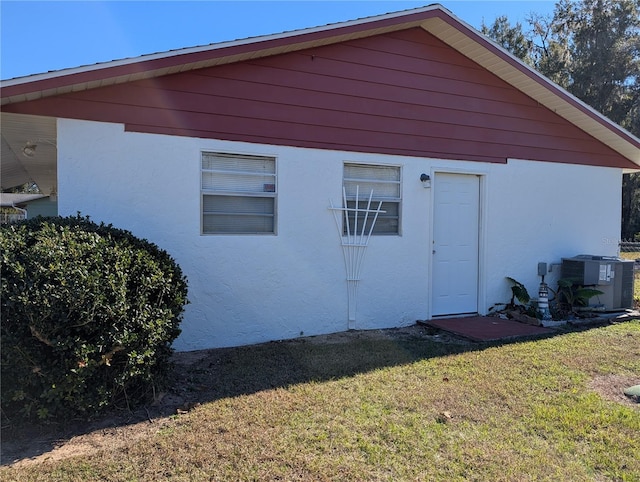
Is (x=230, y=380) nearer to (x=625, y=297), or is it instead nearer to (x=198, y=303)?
(x=198, y=303)

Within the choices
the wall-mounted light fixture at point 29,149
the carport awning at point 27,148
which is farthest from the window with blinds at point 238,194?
the wall-mounted light fixture at point 29,149

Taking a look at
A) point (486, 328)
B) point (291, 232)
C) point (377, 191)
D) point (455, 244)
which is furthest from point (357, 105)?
point (486, 328)

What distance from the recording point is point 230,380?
4.36 meters

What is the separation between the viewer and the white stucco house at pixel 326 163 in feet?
16.6

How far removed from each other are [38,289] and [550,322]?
6731 millimetres

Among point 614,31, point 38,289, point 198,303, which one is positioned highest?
point 614,31

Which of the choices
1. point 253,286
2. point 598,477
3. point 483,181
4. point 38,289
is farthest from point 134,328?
point 483,181

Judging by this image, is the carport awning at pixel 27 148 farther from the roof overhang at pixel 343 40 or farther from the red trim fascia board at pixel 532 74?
the red trim fascia board at pixel 532 74

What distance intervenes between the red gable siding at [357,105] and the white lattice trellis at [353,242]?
2.90 ft

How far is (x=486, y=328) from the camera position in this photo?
253 inches

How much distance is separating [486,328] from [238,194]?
4056mm

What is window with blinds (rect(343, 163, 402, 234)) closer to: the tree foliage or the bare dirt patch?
the bare dirt patch

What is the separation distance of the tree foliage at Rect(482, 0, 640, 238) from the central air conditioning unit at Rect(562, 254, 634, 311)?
18.5m

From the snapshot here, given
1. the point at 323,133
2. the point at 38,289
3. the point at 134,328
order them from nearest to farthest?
1. the point at 38,289
2. the point at 134,328
3. the point at 323,133
